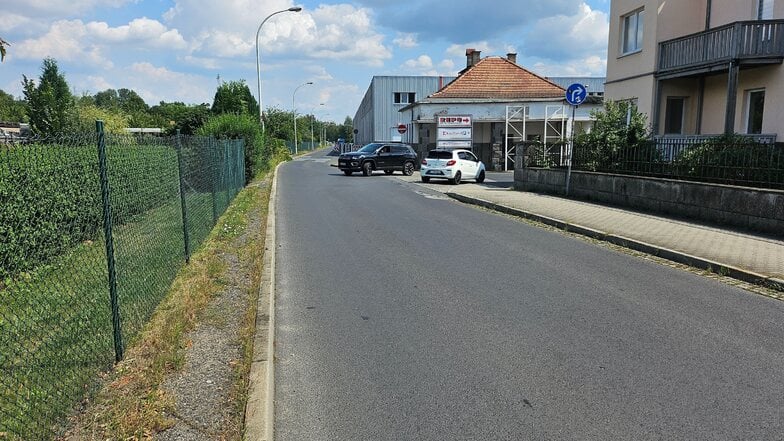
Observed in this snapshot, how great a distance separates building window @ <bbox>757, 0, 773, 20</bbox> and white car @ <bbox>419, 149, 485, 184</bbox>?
464 inches

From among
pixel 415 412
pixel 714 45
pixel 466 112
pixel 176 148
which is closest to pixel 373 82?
pixel 466 112

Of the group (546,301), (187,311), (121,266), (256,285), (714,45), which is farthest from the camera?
(714,45)

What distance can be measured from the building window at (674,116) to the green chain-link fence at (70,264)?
1910 cm

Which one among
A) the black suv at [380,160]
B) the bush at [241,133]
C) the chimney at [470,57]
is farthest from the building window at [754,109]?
the chimney at [470,57]

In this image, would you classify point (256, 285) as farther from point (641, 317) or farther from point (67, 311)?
point (641, 317)

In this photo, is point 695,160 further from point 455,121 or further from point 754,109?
point 455,121

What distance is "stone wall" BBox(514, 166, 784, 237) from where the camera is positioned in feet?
34.1

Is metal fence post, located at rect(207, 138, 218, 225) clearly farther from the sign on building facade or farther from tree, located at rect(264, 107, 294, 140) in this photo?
tree, located at rect(264, 107, 294, 140)

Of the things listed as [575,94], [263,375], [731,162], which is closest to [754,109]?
[575,94]

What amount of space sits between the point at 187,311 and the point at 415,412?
2985 mm

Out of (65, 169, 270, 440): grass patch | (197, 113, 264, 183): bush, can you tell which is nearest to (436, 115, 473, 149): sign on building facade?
(197, 113, 264, 183): bush

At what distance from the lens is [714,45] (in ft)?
58.2

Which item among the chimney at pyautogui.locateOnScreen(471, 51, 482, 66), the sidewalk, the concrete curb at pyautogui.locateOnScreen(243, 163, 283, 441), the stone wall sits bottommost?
the concrete curb at pyautogui.locateOnScreen(243, 163, 283, 441)

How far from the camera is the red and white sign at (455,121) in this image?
32.2 metres
